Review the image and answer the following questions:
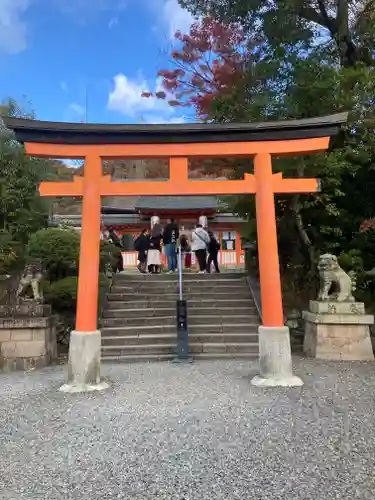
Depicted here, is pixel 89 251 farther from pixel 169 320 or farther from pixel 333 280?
Answer: pixel 333 280

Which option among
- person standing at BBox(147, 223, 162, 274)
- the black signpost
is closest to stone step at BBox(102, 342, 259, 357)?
the black signpost

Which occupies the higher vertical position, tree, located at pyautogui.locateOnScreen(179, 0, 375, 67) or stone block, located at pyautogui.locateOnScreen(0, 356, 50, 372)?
tree, located at pyautogui.locateOnScreen(179, 0, 375, 67)

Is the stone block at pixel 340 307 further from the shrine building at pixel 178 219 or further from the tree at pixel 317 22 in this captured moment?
the shrine building at pixel 178 219

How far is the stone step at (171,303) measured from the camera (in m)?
10.2

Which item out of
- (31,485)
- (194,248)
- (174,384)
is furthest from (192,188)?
(194,248)

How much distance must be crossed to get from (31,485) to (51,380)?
368 centimetres

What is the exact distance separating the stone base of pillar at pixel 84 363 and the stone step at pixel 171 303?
12.8 ft

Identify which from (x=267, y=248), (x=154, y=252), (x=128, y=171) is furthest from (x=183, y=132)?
(x=128, y=171)

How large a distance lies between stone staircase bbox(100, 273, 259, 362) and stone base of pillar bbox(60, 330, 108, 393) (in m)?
2.11

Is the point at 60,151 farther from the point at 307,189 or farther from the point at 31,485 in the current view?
the point at 31,485

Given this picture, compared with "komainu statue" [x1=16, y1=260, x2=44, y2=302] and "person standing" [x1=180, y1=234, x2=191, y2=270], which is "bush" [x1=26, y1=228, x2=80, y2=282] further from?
"person standing" [x1=180, y1=234, x2=191, y2=270]

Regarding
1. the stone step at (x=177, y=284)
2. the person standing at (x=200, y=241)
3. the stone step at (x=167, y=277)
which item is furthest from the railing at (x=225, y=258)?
the stone step at (x=177, y=284)

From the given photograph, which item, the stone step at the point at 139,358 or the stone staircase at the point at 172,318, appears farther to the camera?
the stone staircase at the point at 172,318

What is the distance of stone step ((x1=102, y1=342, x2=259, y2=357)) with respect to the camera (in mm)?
8484
